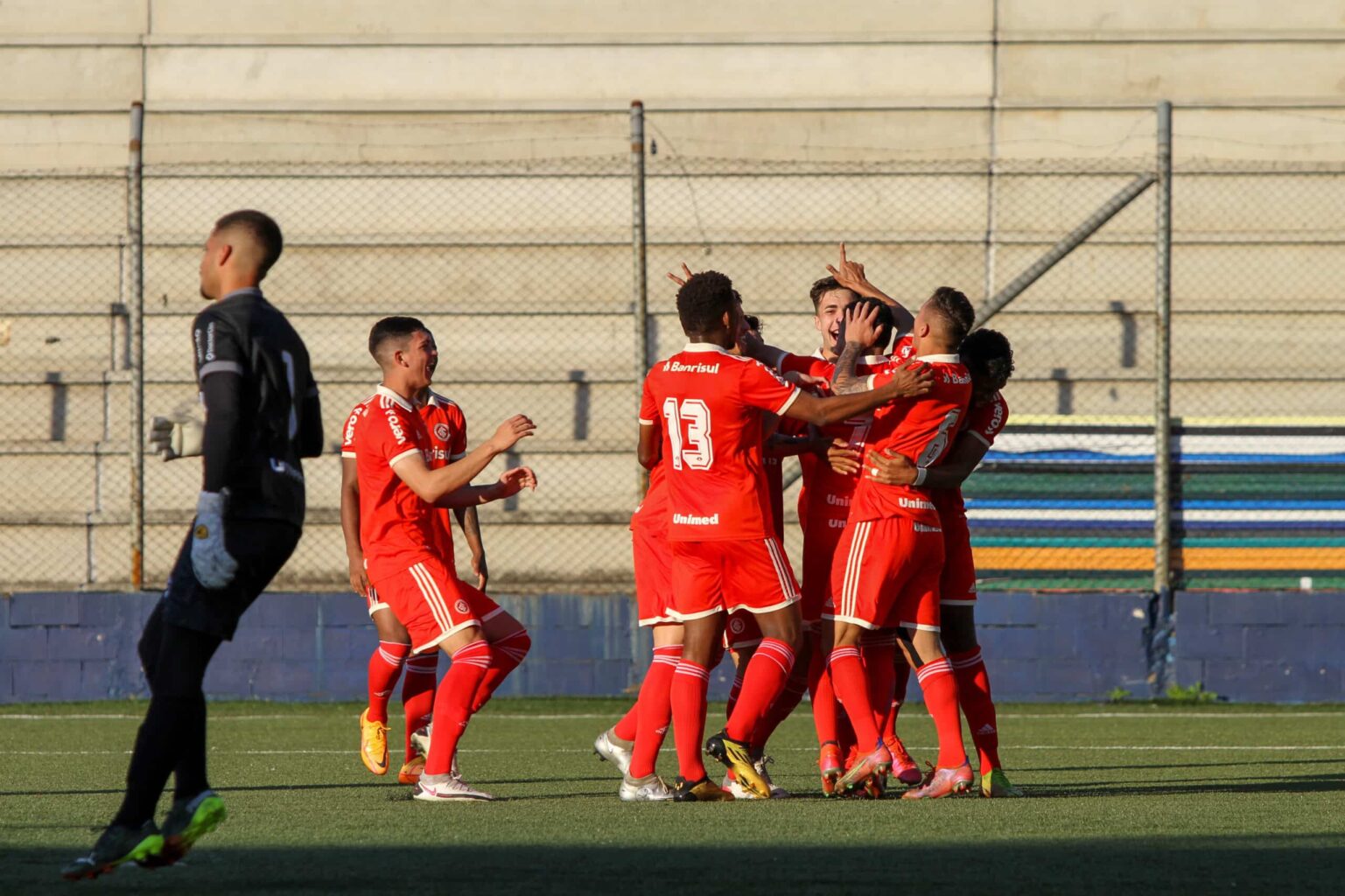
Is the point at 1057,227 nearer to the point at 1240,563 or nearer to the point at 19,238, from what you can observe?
the point at 1240,563

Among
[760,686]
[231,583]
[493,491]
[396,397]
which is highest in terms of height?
[396,397]

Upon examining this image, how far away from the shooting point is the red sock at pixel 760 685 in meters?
6.95

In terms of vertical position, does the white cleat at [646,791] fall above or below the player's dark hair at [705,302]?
below

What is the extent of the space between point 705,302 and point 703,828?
6.55ft

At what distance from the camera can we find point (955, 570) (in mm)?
7621

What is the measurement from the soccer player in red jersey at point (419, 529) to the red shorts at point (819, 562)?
1.28m

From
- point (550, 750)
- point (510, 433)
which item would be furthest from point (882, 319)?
point (550, 750)

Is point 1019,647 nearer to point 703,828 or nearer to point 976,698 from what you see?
point 976,698

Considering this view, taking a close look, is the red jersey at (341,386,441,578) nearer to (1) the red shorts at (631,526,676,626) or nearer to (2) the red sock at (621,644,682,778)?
(1) the red shorts at (631,526,676,626)

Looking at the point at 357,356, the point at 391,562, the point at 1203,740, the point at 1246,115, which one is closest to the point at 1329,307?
the point at 1246,115

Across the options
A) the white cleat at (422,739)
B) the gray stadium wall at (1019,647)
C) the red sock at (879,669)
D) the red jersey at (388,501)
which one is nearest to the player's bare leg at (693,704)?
the red sock at (879,669)

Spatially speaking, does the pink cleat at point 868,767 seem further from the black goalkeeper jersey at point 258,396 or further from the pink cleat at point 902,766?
the black goalkeeper jersey at point 258,396

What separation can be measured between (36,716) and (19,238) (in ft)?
16.4

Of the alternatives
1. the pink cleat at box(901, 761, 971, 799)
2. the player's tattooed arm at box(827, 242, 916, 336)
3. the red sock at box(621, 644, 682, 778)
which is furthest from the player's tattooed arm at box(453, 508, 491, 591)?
the pink cleat at box(901, 761, 971, 799)
